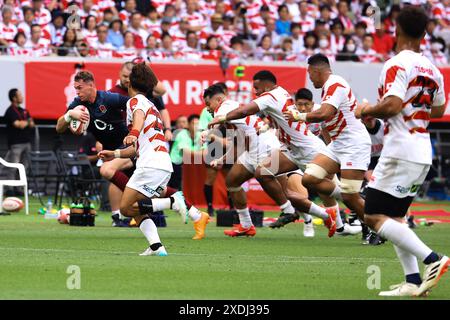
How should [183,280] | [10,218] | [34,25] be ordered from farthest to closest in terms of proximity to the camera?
[34,25]
[10,218]
[183,280]

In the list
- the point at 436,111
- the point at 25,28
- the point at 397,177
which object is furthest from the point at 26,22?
the point at 397,177

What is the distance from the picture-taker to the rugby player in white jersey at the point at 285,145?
639 inches

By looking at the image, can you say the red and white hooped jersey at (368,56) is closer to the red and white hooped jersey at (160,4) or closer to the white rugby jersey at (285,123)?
the red and white hooped jersey at (160,4)

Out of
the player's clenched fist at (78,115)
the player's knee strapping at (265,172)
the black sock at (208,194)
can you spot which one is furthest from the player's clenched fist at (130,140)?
the black sock at (208,194)

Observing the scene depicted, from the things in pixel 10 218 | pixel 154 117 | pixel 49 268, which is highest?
pixel 154 117

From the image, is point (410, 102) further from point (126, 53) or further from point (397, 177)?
point (126, 53)

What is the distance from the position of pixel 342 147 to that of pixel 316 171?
0.50 metres

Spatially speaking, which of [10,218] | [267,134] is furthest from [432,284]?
[10,218]

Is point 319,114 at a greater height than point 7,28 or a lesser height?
greater

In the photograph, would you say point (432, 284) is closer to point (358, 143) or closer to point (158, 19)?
point (358, 143)

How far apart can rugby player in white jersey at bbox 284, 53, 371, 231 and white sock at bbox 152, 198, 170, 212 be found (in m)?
2.22

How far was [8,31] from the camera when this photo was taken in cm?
2636

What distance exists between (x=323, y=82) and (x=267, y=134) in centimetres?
305

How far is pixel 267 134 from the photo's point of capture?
18.3 meters
